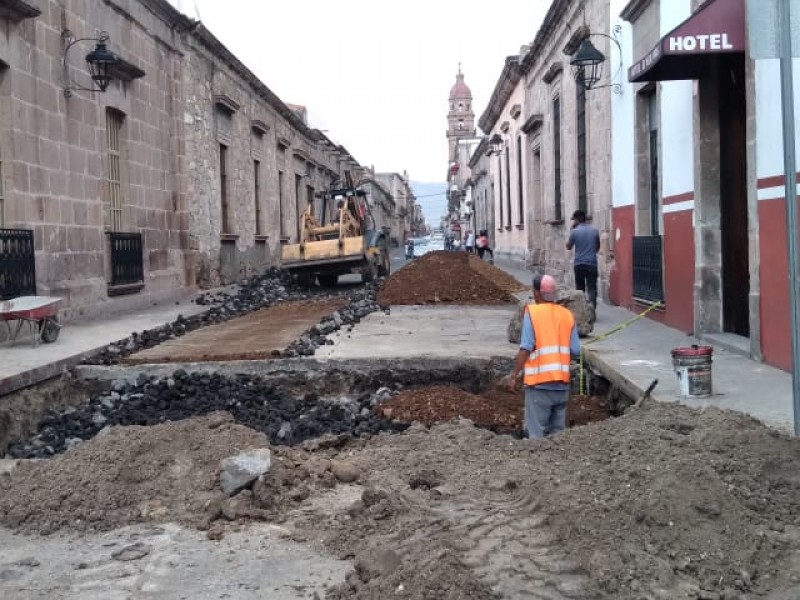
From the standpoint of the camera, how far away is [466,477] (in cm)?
471

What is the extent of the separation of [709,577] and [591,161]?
1170 centimetres

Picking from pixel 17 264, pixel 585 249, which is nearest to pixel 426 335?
pixel 585 249

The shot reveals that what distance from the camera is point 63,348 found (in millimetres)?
9188

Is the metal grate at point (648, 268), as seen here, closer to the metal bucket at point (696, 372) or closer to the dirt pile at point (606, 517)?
the metal bucket at point (696, 372)

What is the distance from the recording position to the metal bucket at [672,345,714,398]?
5855mm

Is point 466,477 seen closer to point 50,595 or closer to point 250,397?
point 50,595

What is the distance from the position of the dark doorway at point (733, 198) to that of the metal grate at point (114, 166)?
30.7 ft

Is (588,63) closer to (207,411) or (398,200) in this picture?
(207,411)

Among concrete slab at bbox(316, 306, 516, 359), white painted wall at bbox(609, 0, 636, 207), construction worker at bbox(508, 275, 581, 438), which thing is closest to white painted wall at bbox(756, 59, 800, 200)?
construction worker at bbox(508, 275, 581, 438)

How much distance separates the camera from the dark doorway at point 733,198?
27.7ft

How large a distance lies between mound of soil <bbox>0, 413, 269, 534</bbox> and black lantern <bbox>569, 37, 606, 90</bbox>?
27.3 ft

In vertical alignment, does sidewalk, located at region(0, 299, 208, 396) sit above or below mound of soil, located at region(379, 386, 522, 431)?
above

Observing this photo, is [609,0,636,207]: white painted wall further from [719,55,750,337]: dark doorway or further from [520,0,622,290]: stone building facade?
[719,55,750,337]: dark doorway

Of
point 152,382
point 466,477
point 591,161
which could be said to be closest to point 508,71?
point 591,161
